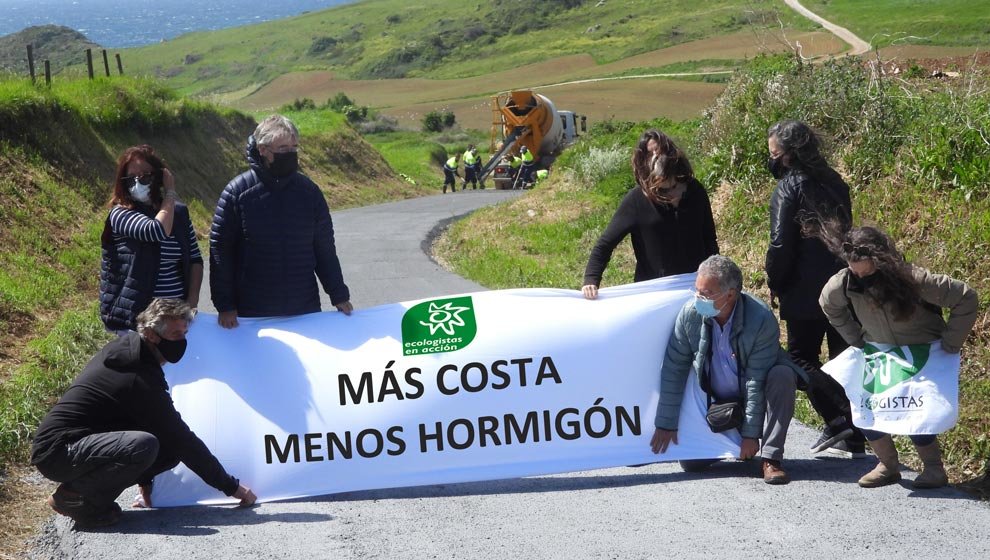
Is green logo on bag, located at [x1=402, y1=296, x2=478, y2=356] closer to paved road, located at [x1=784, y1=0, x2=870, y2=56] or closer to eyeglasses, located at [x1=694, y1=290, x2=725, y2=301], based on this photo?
eyeglasses, located at [x1=694, y1=290, x2=725, y2=301]

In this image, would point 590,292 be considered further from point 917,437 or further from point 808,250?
point 917,437

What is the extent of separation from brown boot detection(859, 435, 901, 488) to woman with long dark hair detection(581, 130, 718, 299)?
1.54 metres

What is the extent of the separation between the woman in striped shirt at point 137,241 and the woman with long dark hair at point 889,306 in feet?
12.2

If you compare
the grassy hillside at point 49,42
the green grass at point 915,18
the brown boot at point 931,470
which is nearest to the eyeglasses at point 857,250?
the brown boot at point 931,470

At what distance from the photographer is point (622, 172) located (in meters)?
21.1

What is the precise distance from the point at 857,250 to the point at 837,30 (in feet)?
255

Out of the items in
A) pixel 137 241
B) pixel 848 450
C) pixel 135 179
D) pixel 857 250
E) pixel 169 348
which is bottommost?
pixel 848 450

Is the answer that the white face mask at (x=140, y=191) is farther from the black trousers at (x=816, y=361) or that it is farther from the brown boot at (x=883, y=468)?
the brown boot at (x=883, y=468)

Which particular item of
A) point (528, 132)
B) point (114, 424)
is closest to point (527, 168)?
point (528, 132)

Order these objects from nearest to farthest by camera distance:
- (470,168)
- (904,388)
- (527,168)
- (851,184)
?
1. (904,388)
2. (851,184)
3. (527,168)
4. (470,168)

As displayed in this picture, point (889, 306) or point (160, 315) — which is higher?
point (160, 315)

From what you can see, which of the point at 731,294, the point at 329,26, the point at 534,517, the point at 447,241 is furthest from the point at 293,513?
the point at 329,26

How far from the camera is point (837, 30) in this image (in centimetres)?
7844

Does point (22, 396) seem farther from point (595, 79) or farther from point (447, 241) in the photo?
point (595, 79)
